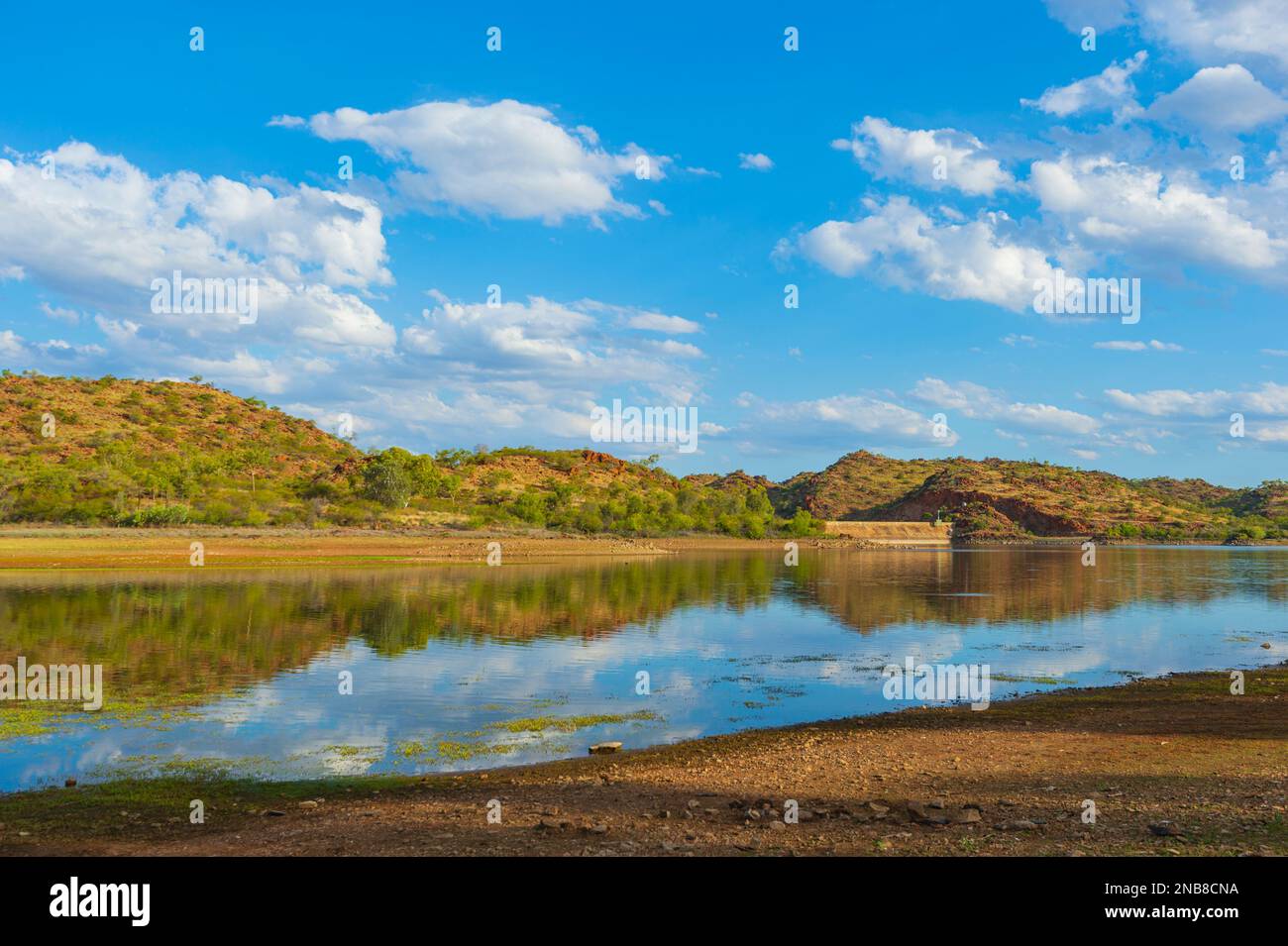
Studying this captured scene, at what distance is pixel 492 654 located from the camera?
32.0m

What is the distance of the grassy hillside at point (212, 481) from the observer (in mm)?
109500

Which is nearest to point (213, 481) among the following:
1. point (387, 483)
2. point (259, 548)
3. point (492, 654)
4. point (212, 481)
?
point (212, 481)

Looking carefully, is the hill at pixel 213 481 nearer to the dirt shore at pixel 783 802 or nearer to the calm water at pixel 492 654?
the calm water at pixel 492 654

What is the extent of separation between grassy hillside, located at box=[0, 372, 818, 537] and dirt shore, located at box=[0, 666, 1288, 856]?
10035 cm

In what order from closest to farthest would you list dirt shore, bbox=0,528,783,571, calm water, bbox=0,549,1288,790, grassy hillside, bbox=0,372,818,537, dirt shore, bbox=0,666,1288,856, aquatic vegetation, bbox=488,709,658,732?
dirt shore, bbox=0,666,1288,856
calm water, bbox=0,549,1288,790
aquatic vegetation, bbox=488,709,658,732
dirt shore, bbox=0,528,783,571
grassy hillside, bbox=0,372,818,537

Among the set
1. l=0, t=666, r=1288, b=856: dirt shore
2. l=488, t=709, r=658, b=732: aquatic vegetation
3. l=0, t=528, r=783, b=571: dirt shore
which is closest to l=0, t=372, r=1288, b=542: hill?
l=0, t=528, r=783, b=571: dirt shore

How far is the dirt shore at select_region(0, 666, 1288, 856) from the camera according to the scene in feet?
34.7

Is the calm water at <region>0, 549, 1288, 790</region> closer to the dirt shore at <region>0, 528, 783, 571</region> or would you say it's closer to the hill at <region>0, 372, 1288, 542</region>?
the dirt shore at <region>0, 528, 783, 571</region>

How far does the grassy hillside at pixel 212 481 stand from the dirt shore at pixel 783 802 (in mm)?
100354

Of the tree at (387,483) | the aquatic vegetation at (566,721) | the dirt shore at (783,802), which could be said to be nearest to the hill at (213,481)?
the tree at (387,483)

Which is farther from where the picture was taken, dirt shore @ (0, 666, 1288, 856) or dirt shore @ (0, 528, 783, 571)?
dirt shore @ (0, 528, 783, 571)

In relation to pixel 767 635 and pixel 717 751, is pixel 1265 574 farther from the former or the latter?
pixel 717 751
